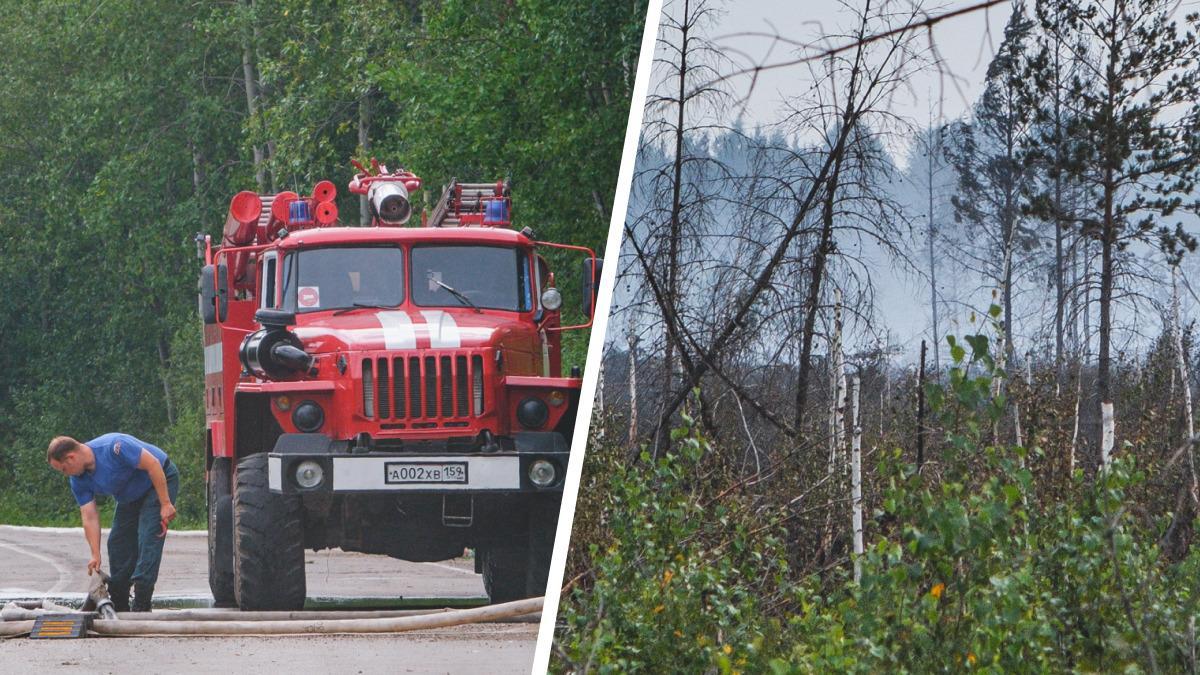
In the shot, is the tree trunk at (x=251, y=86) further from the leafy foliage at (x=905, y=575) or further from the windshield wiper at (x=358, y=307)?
the leafy foliage at (x=905, y=575)

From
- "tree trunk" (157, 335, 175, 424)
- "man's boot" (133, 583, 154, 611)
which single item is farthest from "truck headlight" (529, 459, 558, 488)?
"tree trunk" (157, 335, 175, 424)

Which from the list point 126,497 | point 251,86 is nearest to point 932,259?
point 126,497

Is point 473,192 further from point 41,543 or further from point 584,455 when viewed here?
point 41,543

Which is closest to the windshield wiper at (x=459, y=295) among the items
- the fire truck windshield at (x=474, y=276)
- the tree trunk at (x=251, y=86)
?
the fire truck windshield at (x=474, y=276)

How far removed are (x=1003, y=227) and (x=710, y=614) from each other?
468 millimetres

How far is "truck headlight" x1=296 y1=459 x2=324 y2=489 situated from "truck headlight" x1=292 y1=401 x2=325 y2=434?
0.60 feet

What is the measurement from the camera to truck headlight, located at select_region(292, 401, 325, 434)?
243 inches

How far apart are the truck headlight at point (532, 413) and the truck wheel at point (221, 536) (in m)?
1.59

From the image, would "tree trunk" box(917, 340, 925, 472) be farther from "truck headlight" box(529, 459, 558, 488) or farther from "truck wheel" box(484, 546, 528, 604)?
"truck wheel" box(484, 546, 528, 604)

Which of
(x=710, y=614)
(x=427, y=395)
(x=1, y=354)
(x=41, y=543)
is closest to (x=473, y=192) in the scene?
(x=427, y=395)

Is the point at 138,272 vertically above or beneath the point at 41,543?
above

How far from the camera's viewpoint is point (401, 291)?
21.2ft

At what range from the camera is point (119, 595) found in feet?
24.3

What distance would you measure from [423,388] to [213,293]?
3.99 ft
